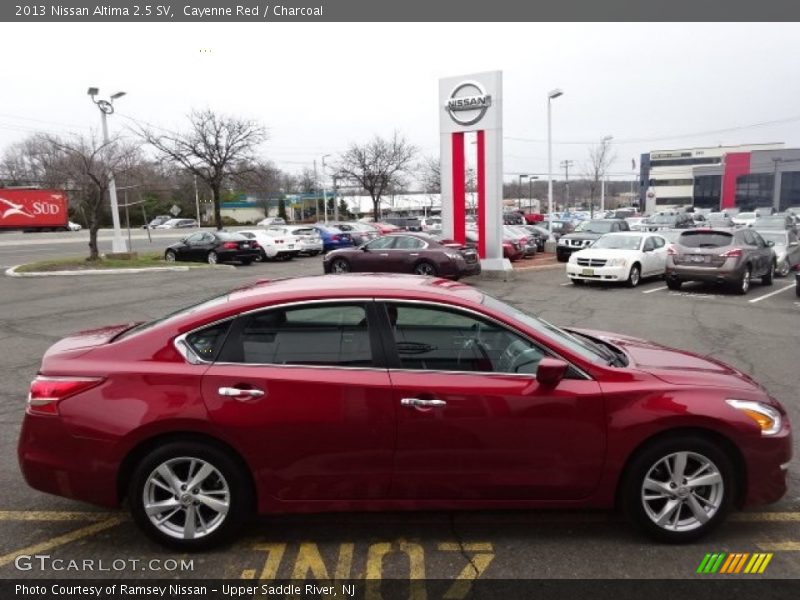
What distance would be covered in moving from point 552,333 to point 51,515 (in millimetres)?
3436

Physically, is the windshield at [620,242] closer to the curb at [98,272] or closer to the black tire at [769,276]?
the black tire at [769,276]

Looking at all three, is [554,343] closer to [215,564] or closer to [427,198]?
[215,564]

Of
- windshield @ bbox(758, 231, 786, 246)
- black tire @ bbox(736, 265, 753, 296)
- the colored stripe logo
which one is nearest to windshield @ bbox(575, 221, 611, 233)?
windshield @ bbox(758, 231, 786, 246)

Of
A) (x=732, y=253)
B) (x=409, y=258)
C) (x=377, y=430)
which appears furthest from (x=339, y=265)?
(x=377, y=430)

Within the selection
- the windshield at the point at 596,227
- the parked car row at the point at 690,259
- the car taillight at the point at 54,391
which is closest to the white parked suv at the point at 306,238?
the windshield at the point at 596,227

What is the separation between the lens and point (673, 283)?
15203 mm

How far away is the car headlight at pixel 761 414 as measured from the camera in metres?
3.35

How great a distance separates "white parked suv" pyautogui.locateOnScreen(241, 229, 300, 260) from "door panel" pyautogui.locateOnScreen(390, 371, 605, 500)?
75.0 feet

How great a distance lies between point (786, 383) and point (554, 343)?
4716 mm

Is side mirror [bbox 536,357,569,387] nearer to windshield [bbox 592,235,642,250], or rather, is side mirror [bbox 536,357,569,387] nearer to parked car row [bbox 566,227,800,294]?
parked car row [bbox 566,227,800,294]

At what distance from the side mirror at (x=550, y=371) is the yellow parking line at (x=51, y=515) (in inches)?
113

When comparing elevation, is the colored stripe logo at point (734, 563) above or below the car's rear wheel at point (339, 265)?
below

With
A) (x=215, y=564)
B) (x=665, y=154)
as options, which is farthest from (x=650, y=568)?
(x=665, y=154)

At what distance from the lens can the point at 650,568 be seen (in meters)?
3.13
